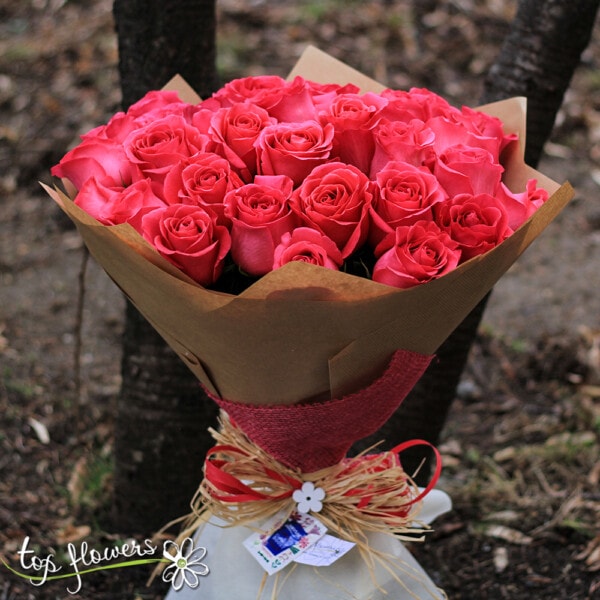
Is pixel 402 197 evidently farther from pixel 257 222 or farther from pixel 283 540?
pixel 283 540

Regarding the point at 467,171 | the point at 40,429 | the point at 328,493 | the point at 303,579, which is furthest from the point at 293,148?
the point at 40,429

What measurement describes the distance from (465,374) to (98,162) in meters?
2.51

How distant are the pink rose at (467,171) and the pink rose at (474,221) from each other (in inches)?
→ 1.9

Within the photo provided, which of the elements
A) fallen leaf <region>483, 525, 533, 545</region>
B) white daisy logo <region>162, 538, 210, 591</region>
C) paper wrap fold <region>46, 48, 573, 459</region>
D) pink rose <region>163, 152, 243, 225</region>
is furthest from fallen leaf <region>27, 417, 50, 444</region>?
pink rose <region>163, 152, 243, 225</region>

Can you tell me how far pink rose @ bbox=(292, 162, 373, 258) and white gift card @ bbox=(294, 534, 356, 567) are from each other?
65 centimetres

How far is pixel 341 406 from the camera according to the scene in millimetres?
1599

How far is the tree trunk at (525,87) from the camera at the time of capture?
2.42 m

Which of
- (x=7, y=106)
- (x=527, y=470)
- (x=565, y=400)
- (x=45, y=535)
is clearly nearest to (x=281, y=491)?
(x=45, y=535)

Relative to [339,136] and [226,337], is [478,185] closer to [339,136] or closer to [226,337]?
[339,136]

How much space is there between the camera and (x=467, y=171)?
1.58m

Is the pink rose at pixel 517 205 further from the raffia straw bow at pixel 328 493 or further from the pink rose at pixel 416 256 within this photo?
the raffia straw bow at pixel 328 493

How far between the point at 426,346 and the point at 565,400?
7.15 feet

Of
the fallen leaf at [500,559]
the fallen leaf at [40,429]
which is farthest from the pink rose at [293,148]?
the fallen leaf at [40,429]

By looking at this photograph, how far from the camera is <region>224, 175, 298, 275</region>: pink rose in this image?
1.45m
